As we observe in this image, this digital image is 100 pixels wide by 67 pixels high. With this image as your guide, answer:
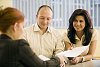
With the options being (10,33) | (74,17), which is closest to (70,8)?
(74,17)

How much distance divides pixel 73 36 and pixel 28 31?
0.52 metres

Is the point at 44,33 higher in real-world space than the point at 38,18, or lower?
lower

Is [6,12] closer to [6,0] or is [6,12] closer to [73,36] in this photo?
[73,36]

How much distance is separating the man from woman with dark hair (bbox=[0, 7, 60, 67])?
104 cm

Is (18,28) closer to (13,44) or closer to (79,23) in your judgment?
(13,44)

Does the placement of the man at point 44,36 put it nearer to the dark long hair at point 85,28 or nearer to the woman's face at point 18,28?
the dark long hair at point 85,28

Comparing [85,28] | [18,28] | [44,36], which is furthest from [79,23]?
[18,28]

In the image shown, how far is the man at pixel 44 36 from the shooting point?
7.48 feet

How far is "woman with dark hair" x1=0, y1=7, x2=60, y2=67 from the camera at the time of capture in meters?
1.17

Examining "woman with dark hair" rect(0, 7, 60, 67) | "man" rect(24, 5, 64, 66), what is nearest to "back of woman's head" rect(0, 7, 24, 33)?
"woman with dark hair" rect(0, 7, 60, 67)

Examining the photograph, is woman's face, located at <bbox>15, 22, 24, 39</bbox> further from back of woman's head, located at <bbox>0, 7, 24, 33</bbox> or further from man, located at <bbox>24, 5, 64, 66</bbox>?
man, located at <bbox>24, 5, 64, 66</bbox>

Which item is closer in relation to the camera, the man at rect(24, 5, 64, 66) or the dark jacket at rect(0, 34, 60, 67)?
the dark jacket at rect(0, 34, 60, 67)

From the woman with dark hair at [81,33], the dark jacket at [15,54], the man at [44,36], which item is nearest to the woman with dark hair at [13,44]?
the dark jacket at [15,54]

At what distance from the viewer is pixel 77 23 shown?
2412 mm
